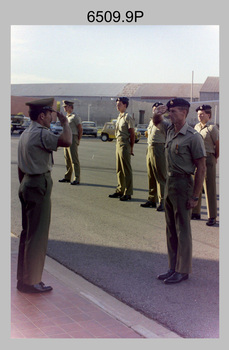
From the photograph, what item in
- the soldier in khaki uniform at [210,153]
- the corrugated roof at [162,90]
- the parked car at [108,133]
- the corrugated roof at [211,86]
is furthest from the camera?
the corrugated roof at [162,90]

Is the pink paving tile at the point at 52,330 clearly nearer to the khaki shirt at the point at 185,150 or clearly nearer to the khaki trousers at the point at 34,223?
the khaki trousers at the point at 34,223

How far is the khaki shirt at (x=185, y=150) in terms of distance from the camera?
17.5 ft

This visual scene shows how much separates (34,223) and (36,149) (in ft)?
2.37

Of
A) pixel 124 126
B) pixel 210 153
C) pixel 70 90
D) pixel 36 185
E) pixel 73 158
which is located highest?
pixel 70 90

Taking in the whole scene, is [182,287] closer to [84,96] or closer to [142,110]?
[142,110]

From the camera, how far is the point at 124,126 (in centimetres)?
1029

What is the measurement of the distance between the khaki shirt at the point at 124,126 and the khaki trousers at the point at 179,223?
4766mm

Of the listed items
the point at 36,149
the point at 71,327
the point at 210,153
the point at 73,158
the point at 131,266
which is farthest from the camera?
the point at 73,158

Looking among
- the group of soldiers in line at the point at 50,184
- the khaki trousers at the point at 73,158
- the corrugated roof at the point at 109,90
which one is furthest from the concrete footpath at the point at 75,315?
the corrugated roof at the point at 109,90

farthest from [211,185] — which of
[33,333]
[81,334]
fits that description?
[33,333]

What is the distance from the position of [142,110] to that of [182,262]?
6175cm

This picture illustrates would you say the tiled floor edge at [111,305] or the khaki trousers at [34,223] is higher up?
the khaki trousers at [34,223]

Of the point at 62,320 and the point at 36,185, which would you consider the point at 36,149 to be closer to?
the point at 36,185

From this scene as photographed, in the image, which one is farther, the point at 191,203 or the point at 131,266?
the point at 131,266
